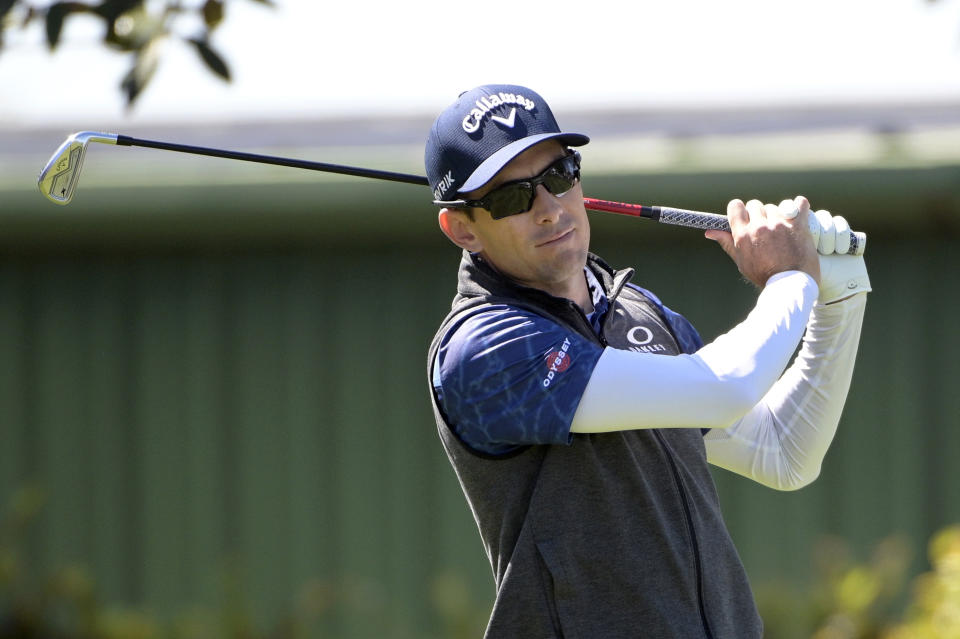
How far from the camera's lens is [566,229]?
2.28m

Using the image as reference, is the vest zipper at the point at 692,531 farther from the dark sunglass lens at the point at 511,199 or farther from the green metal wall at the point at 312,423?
the green metal wall at the point at 312,423

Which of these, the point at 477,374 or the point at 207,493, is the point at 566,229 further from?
the point at 207,493

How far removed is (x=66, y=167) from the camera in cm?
273

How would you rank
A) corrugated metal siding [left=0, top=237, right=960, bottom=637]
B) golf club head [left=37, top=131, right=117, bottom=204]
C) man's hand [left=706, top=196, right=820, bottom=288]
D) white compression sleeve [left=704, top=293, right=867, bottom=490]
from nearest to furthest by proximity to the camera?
man's hand [left=706, top=196, right=820, bottom=288] < white compression sleeve [left=704, top=293, right=867, bottom=490] < golf club head [left=37, top=131, right=117, bottom=204] < corrugated metal siding [left=0, top=237, right=960, bottom=637]

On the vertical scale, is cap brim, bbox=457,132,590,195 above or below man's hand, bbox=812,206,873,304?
above

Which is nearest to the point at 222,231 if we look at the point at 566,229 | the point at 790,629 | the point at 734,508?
the point at 734,508

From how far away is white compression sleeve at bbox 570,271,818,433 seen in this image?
202 cm

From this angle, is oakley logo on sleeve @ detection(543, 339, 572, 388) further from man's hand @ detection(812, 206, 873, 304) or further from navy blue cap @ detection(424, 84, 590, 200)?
man's hand @ detection(812, 206, 873, 304)

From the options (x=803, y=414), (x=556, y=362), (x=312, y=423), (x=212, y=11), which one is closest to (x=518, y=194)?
(x=556, y=362)

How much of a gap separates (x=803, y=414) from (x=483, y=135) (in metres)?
0.92

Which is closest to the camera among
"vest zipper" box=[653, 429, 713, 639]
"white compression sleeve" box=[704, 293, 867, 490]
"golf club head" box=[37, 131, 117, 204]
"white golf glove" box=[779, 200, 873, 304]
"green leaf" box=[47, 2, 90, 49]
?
"vest zipper" box=[653, 429, 713, 639]

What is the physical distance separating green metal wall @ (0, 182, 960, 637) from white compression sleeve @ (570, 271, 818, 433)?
3411mm

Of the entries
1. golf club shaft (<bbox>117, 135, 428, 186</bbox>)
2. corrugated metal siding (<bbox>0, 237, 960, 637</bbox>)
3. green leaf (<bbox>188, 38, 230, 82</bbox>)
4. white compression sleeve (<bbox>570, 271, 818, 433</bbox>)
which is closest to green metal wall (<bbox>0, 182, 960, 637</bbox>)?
corrugated metal siding (<bbox>0, 237, 960, 637</bbox>)

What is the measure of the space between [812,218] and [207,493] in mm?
4150
